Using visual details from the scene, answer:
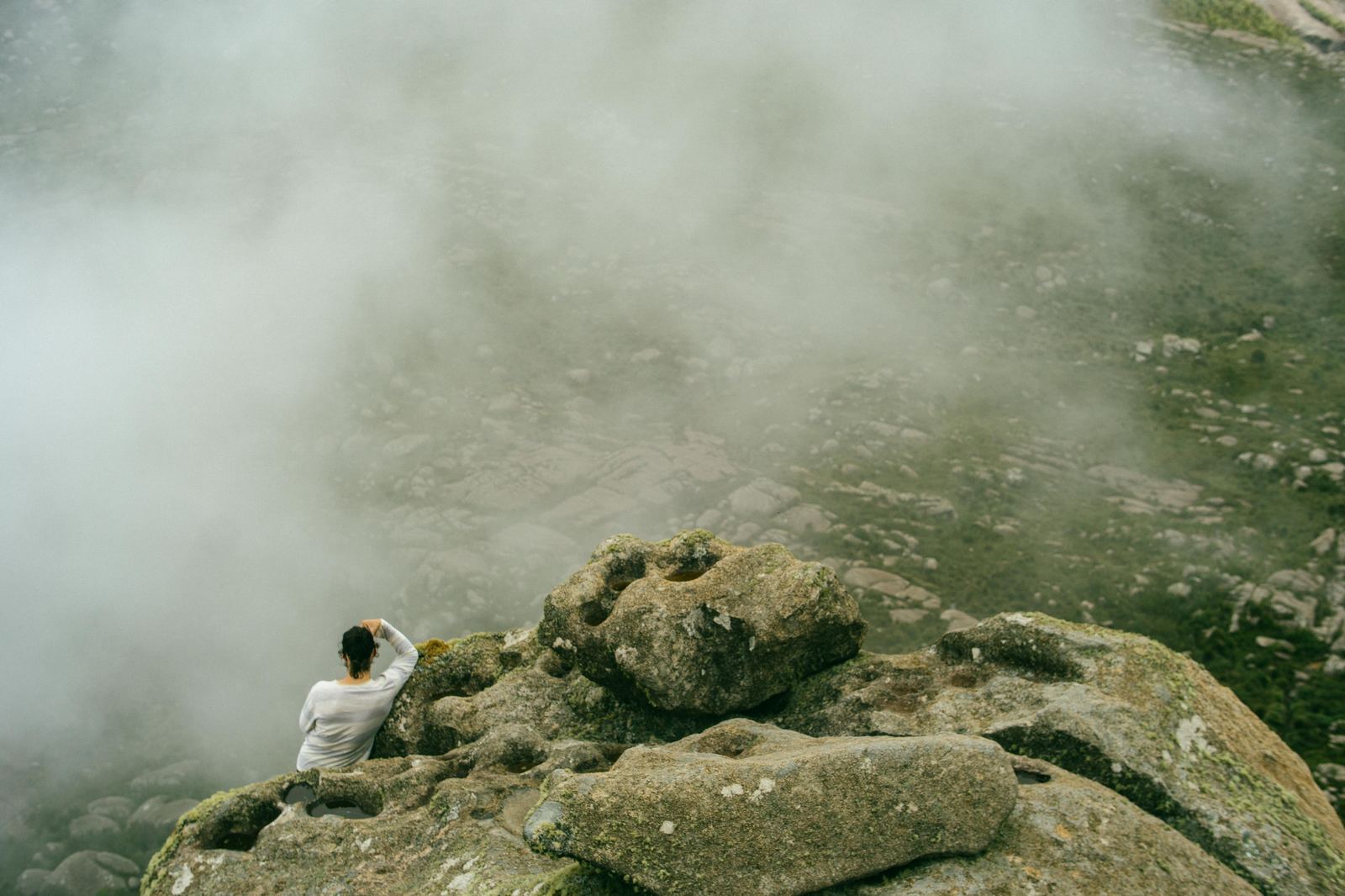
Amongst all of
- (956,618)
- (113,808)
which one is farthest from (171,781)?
(956,618)

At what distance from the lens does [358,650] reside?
7.20 m

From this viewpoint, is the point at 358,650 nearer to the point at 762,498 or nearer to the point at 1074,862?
the point at 1074,862

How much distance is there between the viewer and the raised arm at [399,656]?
25.2 ft

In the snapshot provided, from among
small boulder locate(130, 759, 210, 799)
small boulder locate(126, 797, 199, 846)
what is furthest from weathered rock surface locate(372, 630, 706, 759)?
small boulder locate(130, 759, 210, 799)

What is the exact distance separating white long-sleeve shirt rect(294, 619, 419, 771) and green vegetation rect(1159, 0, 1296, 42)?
128 ft

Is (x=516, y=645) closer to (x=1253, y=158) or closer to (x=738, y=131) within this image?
(x=738, y=131)

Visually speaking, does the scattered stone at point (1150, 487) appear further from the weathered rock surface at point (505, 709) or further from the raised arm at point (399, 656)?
the raised arm at point (399, 656)

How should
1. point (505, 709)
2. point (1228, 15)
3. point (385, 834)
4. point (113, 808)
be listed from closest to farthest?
point (385, 834), point (505, 709), point (113, 808), point (1228, 15)

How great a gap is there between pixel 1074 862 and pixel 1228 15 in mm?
40494

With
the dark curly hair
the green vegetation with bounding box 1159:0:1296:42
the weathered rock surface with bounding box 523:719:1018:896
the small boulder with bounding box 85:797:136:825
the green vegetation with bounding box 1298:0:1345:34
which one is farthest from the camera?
the green vegetation with bounding box 1159:0:1296:42

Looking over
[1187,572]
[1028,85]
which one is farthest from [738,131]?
[1187,572]

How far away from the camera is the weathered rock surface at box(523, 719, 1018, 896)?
448cm

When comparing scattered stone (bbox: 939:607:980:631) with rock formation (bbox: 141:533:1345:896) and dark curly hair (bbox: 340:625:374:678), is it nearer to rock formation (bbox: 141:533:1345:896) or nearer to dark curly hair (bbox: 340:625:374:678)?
rock formation (bbox: 141:533:1345:896)

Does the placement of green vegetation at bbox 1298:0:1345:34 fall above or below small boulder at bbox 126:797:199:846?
above
